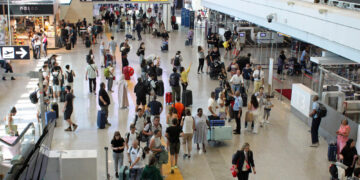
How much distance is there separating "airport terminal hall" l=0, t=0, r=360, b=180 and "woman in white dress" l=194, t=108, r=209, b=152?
0.12ft

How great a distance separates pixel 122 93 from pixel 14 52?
3855mm

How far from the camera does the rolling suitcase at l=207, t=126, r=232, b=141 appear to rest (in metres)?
13.0

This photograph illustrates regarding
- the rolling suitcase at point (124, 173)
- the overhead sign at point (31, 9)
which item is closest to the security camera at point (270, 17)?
the overhead sign at point (31, 9)

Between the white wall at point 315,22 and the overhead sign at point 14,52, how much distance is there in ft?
32.4

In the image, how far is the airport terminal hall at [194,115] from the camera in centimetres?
1034

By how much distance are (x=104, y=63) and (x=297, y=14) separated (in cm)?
876

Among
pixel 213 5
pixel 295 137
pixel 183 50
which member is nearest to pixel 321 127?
pixel 295 137

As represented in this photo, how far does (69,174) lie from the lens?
402 inches

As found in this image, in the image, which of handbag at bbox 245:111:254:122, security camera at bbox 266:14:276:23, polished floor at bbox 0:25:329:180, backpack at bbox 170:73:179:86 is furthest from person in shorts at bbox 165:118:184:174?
security camera at bbox 266:14:276:23

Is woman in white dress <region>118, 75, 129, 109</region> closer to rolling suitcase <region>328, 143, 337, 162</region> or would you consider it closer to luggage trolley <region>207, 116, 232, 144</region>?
luggage trolley <region>207, 116, 232, 144</region>

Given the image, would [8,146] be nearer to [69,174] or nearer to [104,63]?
[69,174]

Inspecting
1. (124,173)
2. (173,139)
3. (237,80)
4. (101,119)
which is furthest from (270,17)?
(124,173)

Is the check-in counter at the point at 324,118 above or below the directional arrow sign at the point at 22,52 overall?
below

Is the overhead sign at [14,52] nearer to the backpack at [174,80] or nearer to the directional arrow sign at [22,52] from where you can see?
the directional arrow sign at [22,52]
